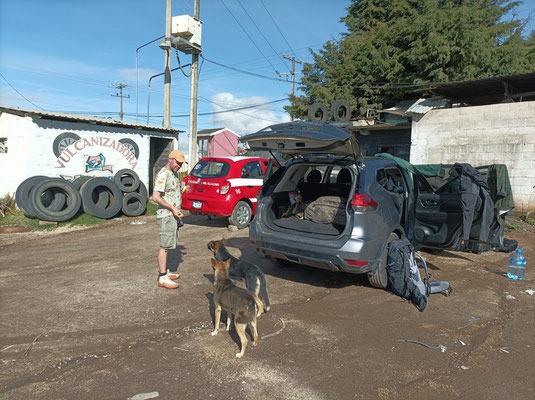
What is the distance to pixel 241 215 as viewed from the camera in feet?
29.1

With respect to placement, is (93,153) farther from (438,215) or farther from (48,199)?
(438,215)

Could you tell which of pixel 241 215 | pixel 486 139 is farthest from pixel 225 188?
pixel 486 139

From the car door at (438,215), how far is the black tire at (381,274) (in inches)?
47.5

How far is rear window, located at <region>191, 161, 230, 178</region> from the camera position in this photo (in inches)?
340

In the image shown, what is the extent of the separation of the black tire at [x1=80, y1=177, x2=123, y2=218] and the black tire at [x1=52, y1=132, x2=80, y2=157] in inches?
64.0

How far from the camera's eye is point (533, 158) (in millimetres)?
10758

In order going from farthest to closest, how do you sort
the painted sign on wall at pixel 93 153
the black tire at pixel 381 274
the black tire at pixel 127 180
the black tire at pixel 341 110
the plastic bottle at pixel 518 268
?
the black tire at pixel 341 110 → the black tire at pixel 127 180 → the painted sign on wall at pixel 93 153 → the plastic bottle at pixel 518 268 → the black tire at pixel 381 274

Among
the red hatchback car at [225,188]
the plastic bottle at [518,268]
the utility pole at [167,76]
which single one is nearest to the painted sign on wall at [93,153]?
the utility pole at [167,76]

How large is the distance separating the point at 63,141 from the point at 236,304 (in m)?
9.46

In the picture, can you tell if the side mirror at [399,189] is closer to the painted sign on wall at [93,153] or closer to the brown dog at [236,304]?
the brown dog at [236,304]

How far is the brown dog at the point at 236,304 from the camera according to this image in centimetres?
318

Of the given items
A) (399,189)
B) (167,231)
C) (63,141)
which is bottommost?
(167,231)

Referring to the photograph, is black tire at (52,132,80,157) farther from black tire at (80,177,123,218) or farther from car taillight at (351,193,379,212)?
car taillight at (351,193,379,212)

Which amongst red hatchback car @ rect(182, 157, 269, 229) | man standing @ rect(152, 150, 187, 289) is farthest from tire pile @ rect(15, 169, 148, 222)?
man standing @ rect(152, 150, 187, 289)
